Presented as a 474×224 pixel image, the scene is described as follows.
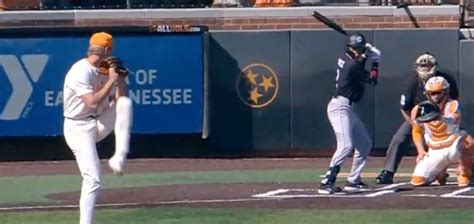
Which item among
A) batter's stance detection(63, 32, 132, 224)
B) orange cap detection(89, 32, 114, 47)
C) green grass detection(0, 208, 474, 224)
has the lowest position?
green grass detection(0, 208, 474, 224)

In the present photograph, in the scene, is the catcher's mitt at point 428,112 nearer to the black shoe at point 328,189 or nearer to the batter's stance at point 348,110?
the batter's stance at point 348,110

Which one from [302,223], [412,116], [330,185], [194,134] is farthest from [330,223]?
[194,134]

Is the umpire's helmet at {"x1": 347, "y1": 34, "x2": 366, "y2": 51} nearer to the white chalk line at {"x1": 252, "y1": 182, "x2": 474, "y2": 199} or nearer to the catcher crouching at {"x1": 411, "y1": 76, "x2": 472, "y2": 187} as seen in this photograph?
the catcher crouching at {"x1": 411, "y1": 76, "x2": 472, "y2": 187}

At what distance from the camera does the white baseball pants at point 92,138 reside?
1051 centimetres

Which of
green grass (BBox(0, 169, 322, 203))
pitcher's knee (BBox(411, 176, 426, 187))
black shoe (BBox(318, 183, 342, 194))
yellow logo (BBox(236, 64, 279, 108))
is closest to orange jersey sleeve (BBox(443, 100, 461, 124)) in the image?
pitcher's knee (BBox(411, 176, 426, 187))

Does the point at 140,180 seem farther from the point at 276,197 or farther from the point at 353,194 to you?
the point at 353,194

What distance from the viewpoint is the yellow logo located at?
724 inches

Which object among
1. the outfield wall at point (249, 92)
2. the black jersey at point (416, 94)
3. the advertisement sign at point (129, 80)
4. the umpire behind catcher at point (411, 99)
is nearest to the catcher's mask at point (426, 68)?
the umpire behind catcher at point (411, 99)

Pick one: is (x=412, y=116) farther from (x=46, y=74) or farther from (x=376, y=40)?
(x=46, y=74)

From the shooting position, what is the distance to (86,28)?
59.9ft

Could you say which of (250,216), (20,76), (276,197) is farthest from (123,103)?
(20,76)

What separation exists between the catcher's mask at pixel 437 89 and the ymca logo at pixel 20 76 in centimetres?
641

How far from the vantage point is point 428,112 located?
13.7 meters

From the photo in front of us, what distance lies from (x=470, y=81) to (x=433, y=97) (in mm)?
4730
